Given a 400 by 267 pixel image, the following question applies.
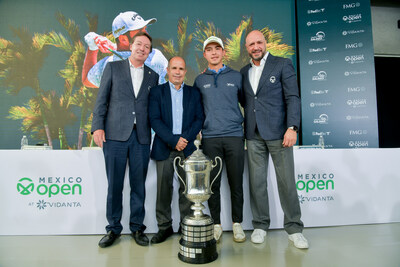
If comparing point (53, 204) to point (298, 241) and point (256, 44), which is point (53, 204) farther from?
point (256, 44)

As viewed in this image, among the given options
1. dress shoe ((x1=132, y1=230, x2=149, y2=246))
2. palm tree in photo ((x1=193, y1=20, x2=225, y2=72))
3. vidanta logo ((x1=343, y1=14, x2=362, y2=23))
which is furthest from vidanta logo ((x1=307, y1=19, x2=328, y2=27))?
dress shoe ((x1=132, y1=230, x2=149, y2=246))

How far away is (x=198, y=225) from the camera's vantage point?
5.10ft

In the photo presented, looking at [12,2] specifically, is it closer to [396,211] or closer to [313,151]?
[313,151]

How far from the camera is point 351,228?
229cm

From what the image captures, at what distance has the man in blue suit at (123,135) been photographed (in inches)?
76.0

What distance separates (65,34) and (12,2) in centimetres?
120

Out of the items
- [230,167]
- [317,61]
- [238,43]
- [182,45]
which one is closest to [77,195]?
[230,167]

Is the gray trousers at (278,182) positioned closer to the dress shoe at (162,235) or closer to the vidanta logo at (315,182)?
the vidanta logo at (315,182)

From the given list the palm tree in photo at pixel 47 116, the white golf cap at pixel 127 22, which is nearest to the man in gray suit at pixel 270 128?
the white golf cap at pixel 127 22

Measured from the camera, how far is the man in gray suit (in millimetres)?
1902

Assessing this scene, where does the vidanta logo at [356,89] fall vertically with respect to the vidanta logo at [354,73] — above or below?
below

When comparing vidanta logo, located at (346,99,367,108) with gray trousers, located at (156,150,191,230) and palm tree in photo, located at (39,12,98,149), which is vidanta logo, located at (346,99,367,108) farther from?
palm tree in photo, located at (39,12,98,149)

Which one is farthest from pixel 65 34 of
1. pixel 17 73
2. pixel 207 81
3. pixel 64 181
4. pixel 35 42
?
pixel 207 81

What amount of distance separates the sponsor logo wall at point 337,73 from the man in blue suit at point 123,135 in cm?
341
